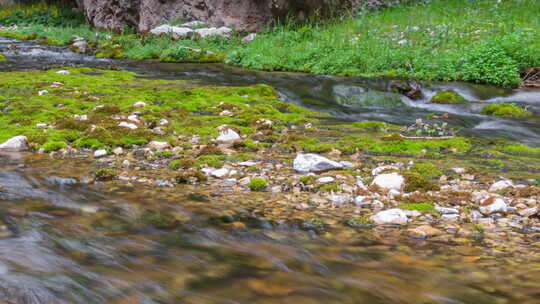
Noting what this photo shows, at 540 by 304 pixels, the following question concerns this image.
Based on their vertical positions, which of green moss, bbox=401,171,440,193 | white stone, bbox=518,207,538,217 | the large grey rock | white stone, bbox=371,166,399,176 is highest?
the large grey rock

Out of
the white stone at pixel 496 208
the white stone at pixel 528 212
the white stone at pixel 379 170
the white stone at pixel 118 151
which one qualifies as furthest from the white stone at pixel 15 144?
the white stone at pixel 528 212

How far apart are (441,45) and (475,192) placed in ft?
41.1

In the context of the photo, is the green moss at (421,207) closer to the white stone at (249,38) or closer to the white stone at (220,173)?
the white stone at (220,173)

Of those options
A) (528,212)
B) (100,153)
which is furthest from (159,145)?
(528,212)

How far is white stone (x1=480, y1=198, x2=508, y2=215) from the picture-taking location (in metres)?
3.93

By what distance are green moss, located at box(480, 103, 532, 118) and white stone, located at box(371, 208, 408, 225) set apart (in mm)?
7541

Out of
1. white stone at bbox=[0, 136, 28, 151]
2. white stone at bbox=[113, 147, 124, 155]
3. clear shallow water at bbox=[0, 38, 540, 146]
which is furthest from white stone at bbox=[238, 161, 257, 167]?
clear shallow water at bbox=[0, 38, 540, 146]

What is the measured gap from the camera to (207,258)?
305 cm

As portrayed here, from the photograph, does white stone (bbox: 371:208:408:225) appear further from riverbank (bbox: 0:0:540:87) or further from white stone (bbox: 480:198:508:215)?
riverbank (bbox: 0:0:540:87)

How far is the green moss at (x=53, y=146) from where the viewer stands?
229 inches

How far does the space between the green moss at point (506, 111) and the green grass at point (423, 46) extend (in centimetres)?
252

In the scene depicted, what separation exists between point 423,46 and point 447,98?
5.15 meters

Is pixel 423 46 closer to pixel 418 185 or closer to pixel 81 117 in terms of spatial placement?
pixel 81 117

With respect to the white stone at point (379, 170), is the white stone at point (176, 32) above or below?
above
